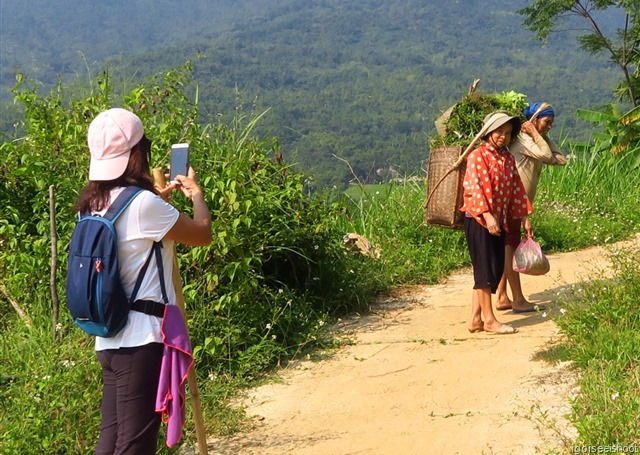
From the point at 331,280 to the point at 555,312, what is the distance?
1647 mm

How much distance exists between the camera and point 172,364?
3.33 metres

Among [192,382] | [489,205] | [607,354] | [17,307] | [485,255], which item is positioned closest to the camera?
[192,382]

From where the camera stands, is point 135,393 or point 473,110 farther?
point 473,110

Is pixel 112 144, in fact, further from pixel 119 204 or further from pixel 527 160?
pixel 527 160

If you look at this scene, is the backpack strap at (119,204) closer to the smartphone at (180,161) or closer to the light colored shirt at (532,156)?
the smartphone at (180,161)

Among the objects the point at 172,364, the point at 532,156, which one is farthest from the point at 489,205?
the point at 172,364

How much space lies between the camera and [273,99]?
15112cm

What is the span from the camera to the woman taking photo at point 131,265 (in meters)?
3.28

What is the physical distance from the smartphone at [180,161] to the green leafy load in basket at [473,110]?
4323 millimetres

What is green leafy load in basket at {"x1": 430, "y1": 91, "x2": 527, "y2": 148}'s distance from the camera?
7645 mm

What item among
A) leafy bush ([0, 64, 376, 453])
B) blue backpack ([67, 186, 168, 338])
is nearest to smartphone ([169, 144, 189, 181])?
blue backpack ([67, 186, 168, 338])

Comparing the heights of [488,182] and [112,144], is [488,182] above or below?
below

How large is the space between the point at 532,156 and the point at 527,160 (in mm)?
161

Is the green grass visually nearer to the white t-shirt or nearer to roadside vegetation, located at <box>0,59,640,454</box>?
roadside vegetation, located at <box>0,59,640,454</box>
